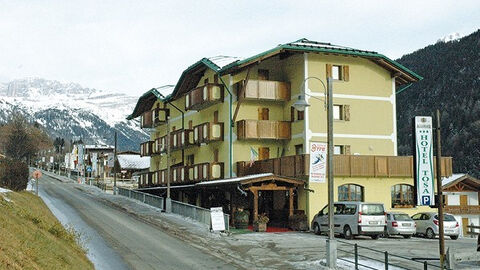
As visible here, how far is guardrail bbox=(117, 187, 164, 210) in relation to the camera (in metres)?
48.3

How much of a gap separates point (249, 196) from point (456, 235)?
14.0 m

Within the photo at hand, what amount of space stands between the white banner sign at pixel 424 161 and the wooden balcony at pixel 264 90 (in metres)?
23.5

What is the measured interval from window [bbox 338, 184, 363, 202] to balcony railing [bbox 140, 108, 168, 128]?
2765 cm

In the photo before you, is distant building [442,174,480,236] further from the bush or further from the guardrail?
the bush

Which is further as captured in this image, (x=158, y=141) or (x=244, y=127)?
(x=158, y=141)

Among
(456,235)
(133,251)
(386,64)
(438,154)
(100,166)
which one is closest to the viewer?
(438,154)

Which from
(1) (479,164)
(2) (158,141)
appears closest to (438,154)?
(2) (158,141)

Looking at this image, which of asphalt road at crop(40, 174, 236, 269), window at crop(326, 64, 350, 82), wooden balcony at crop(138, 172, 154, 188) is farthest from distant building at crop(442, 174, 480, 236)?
wooden balcony at crop(138, 172, 154, 188)

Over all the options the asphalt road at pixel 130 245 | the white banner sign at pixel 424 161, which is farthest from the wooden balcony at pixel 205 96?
the white banner sign at pixel 424 161

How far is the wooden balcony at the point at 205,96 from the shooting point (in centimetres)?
4534

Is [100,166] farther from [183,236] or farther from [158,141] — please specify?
[183,236]

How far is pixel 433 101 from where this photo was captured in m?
132

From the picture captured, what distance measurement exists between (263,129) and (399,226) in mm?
13159

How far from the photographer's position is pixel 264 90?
140 feet
